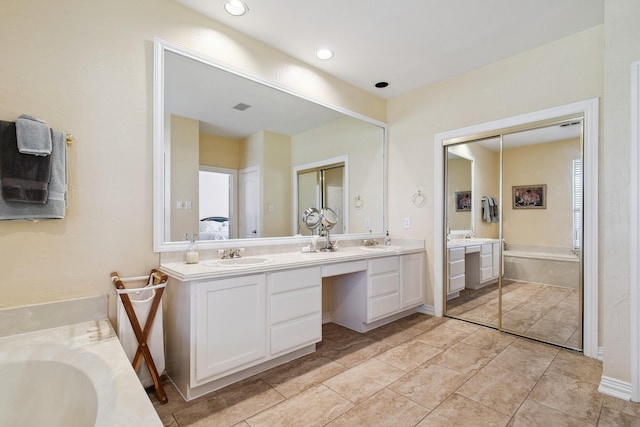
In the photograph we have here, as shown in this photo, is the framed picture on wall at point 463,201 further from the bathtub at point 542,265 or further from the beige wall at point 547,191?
the bathtub at point 542,265

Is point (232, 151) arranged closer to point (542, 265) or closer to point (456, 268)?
point (456, 268)

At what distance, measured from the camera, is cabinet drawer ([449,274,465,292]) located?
3.45 m

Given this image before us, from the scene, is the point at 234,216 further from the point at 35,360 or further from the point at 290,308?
the point at 35,360

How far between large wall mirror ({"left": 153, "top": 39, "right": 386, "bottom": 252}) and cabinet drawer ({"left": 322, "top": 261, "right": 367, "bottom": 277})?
587mm

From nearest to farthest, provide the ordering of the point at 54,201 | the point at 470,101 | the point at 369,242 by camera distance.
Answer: the point at 54,201 → the point at 470,101 → the point at 369,242

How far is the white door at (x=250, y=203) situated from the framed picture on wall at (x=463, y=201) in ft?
7.16

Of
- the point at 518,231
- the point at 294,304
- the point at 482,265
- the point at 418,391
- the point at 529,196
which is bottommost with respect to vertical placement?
the point at 418,391

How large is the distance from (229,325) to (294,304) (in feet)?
1.68

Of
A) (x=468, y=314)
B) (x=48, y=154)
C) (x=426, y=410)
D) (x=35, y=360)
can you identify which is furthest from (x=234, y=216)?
(x=468, y=314)

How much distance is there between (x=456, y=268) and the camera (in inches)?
136

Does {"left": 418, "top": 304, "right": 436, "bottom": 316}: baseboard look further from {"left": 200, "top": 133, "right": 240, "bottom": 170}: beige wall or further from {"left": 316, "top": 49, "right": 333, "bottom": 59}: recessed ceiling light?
{"left": 316, "top": 49, "right": 333, "bottom": 59}: recessed ceiling light

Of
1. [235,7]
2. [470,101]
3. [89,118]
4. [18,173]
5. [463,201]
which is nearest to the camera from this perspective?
[18,173]

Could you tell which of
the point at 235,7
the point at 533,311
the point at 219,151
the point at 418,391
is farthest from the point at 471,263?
the point at 235,7

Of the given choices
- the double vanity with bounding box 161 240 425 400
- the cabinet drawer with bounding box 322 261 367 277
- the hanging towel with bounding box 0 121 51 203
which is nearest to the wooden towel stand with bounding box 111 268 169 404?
the double vanity with bounding box 161 240 425 400
